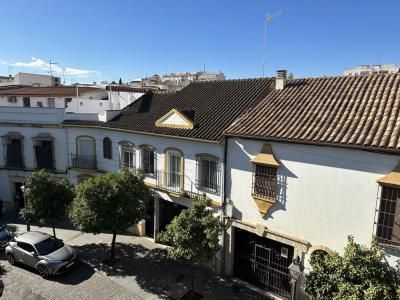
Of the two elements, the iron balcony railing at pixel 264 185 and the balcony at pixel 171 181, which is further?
the balcony at pixel 171 181

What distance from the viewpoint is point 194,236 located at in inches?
487

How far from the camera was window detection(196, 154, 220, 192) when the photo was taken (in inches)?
586

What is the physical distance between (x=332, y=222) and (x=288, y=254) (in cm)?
277

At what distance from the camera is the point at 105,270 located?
15.8 meters

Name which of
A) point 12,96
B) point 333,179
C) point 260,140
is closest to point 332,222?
point 333,179

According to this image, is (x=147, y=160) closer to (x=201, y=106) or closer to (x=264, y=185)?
(x=201, y=106)

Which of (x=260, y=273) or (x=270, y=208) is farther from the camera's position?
(x=260, y=273)

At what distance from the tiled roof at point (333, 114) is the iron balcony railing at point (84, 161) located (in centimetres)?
1113

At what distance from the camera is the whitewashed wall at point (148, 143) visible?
15.1m

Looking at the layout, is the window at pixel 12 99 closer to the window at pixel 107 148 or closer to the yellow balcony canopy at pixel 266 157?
the window at pixel 107 148

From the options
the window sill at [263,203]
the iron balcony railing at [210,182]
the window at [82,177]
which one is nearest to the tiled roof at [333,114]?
the iron balcony railing at [210,182]

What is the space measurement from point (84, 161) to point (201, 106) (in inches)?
360

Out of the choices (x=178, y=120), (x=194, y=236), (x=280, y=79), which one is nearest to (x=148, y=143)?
(x=178, y=120)

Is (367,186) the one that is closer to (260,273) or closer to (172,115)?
(260,273)
